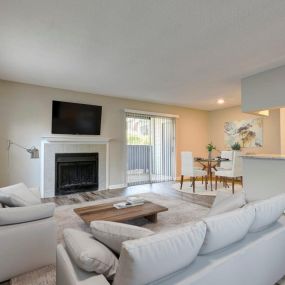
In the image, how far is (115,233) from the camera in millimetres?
1154

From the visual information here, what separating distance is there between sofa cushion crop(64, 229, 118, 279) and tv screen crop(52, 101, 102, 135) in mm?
4135

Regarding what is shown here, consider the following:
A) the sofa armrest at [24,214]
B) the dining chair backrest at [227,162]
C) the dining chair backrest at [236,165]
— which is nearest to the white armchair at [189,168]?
the dining chair backrest at [236,165]

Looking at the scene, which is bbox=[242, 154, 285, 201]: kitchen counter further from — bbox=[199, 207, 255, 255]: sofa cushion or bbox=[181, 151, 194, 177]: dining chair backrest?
bbox=[199, 207, 255, 255]: sofa cushion

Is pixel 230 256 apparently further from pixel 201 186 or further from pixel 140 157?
pixel 140 157

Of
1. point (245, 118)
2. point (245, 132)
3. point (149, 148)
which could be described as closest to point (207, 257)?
point (149, 148)

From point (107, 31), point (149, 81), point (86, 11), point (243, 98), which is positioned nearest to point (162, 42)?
point (107, 31)

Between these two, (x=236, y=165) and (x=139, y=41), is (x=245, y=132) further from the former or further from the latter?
(x=139, y=41)

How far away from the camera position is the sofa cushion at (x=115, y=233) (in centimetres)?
112

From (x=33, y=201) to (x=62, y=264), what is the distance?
4.69 ft

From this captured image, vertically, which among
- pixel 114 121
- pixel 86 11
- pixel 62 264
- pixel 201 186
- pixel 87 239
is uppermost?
pixel 86 11

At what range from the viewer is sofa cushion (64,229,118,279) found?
98 cm

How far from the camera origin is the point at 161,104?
6.67 metres

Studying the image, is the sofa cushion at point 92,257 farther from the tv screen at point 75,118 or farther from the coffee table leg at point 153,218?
the tv screen at point 75,118

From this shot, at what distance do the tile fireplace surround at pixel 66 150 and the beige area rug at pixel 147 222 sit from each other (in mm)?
1019
